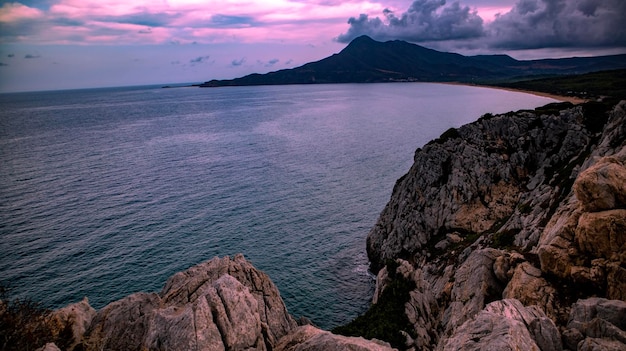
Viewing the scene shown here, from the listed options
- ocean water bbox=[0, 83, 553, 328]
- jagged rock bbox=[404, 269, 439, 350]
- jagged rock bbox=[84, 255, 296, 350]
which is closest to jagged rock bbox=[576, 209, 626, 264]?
jagged rock bbox=[404, 269, 439, 350]

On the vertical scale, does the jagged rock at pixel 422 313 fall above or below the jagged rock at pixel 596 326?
below

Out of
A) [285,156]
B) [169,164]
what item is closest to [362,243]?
[285,156]

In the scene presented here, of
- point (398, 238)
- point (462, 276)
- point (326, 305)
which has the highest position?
point (462, 276)

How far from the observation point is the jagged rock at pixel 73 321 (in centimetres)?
2211

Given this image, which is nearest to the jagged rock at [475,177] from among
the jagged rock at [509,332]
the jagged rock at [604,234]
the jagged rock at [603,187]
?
the jagged rock at [603,187]

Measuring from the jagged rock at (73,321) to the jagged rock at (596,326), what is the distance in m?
26.7

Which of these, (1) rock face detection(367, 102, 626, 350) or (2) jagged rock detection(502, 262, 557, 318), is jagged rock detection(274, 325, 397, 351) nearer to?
(1) rock face detection(367, 102, 626, 350)

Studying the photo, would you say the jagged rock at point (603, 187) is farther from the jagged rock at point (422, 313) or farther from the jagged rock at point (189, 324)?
the jagged rock at point (189, 324)

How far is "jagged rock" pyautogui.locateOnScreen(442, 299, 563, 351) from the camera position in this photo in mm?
15594

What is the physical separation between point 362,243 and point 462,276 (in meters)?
33.7

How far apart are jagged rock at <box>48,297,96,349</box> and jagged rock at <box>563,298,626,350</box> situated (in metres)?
26.7

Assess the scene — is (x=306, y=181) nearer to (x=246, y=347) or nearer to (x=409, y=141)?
(x=409, y=141)

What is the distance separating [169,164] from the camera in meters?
108

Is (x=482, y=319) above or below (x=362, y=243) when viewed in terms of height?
above
